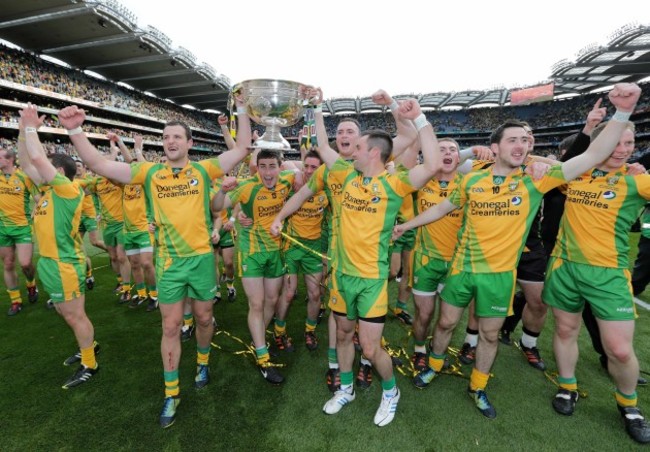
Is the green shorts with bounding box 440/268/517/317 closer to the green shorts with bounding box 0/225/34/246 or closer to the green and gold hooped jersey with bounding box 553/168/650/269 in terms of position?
the green and gold hooped jersey with bounding box 553/168/650/269

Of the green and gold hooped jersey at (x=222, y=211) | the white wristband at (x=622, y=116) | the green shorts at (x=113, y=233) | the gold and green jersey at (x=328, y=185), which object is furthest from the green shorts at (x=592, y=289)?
the green shorts at (x=113, y=233)

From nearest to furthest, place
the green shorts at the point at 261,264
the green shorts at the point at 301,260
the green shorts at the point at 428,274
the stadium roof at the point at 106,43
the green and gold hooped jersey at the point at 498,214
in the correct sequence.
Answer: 1. the green and gold hooped jersey at the point at 498,214
2. the green shorts at the point at 428,274
3. the green shorts at the point at 261,264
4. the green shorts at the point at 301,260
5. the stadium roof at the point at 106,43

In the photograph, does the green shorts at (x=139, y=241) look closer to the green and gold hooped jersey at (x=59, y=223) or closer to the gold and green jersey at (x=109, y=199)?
the gold and green jersey at (x=109, y=199)

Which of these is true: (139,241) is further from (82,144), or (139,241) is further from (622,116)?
(622,116)

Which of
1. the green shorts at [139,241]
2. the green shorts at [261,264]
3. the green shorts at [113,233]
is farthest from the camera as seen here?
the green shorts at [113,233]

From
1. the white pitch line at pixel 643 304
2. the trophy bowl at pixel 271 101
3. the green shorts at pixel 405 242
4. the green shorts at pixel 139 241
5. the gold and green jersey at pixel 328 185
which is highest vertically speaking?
the trophy bowl at pixel 271 101

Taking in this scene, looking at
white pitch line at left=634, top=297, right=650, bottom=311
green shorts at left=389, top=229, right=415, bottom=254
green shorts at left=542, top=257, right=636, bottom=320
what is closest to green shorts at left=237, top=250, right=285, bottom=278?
green shorts at left=389, top=229, right=415, bottom=254

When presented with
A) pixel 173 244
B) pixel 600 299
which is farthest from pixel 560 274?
pixel 173 244

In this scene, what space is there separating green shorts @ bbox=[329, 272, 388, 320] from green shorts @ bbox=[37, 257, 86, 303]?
2735 mm

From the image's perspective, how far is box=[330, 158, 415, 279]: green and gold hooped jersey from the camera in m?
2.83

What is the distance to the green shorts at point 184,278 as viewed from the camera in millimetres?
3016

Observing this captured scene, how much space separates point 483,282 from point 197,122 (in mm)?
53324

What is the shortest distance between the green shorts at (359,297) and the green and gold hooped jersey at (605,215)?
1.75 metres

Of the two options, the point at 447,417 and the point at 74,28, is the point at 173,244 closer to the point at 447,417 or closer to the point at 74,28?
the point at 447,417
